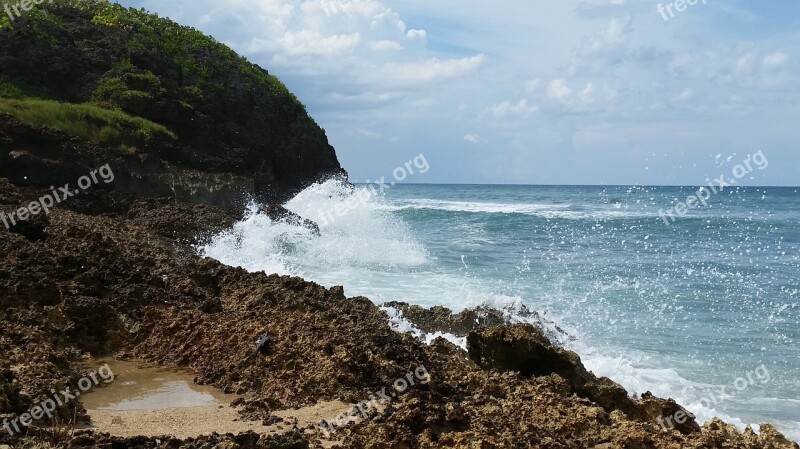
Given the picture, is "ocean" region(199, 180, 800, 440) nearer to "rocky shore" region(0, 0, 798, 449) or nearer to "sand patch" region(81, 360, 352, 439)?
"rocky shore" region(0, 0, 798, 449)

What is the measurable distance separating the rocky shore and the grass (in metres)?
0.05

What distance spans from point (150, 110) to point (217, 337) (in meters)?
12.7

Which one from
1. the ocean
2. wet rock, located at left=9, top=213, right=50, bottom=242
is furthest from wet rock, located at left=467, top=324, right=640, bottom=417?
wet rock, located at left=9, top=213, right=50, bottom=242

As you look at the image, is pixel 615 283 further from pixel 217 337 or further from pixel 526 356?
pixel 217 337

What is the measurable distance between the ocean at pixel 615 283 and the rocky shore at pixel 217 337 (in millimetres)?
1579

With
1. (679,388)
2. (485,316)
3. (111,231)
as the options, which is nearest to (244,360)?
(485,316)

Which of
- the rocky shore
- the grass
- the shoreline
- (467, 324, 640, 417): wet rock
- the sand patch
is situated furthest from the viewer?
the grass

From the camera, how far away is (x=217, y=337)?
6.70 m

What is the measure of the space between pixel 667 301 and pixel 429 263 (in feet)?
18.8

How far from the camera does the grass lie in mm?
15117

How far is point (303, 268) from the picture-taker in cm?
1418

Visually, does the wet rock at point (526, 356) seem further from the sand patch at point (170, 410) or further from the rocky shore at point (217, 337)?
the sand patch at point (170, 410)

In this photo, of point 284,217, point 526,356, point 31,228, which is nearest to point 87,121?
point 284,217

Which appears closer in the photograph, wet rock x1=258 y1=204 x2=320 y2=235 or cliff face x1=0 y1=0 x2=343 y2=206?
cliff face x1=0 y1=0 x2=343 y2=206
